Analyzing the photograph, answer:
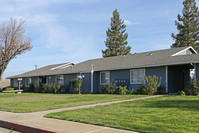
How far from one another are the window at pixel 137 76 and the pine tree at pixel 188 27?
2589 cm

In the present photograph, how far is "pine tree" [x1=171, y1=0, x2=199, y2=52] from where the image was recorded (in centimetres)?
4359

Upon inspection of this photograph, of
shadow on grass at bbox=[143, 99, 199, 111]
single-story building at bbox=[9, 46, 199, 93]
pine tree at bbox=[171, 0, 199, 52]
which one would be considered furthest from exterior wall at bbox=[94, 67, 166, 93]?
pine tree at bbox=[171, 0, 199, 52]

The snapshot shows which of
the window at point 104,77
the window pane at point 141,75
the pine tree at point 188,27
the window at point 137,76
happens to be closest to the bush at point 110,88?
the window at point 104,77

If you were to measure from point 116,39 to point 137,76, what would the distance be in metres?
32.2

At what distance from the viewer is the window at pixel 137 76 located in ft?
66.6

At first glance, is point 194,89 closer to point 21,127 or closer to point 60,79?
point 21,127

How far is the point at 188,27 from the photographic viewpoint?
144ft

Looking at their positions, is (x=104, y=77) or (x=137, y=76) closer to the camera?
(x=137, y=76)

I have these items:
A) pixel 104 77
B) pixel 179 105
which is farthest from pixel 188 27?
pixel 179 105

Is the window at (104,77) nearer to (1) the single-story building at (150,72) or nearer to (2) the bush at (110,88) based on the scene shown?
(1) the single-story building at (150,72)

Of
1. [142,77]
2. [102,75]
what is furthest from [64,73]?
[142,77]

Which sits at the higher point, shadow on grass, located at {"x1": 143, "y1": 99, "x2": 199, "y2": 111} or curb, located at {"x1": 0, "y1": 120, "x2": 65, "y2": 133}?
shadow on grass, located at {"x1": 143, "y1": 99, "x2": 199, "y2": 111}

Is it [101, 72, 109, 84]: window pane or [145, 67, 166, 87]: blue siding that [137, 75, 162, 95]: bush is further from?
[101, 72, 109, 84]: window pane

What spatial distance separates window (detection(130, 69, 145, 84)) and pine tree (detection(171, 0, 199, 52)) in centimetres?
2589
